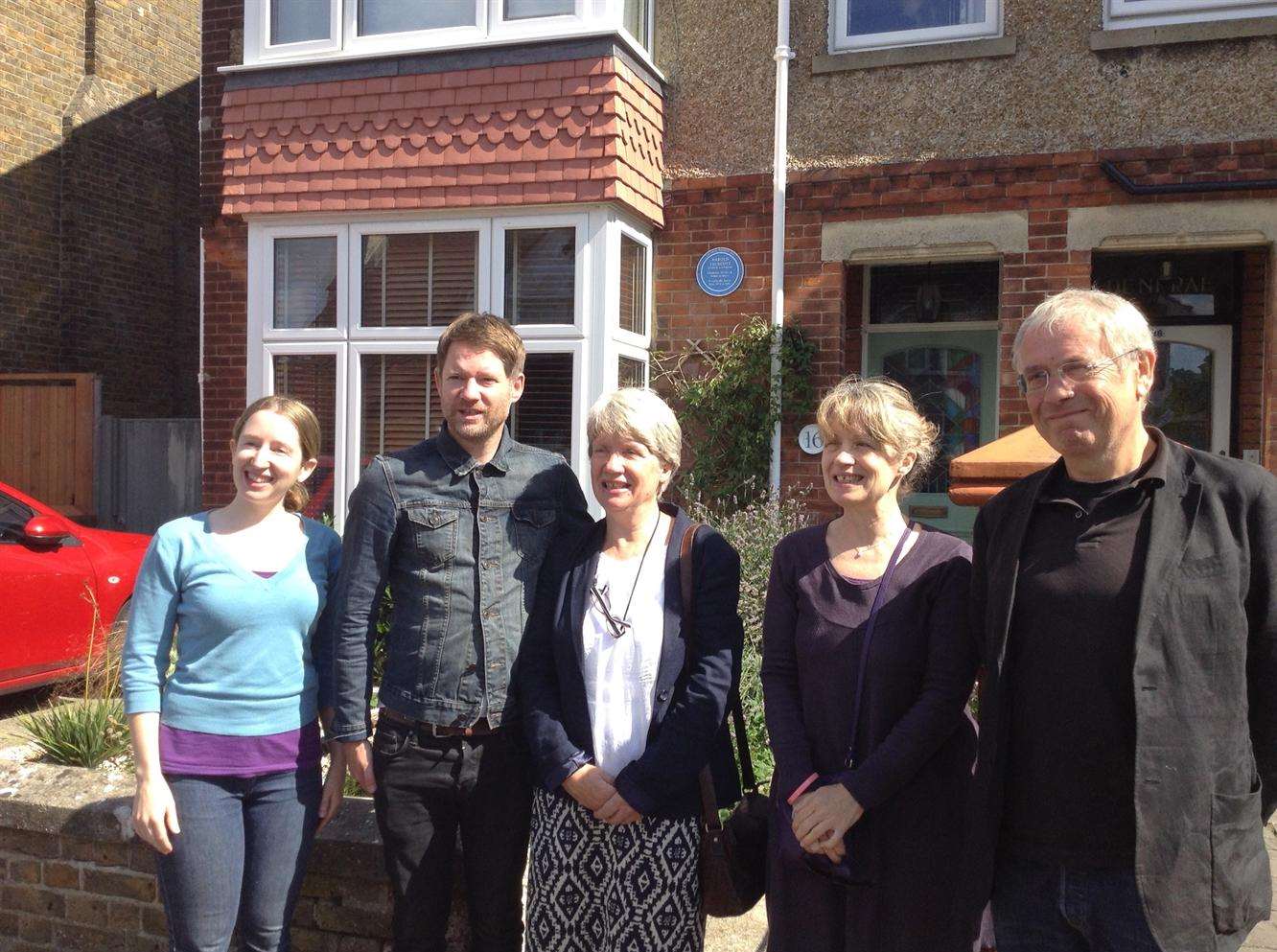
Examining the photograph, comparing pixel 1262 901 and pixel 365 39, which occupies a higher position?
pixel 365 39

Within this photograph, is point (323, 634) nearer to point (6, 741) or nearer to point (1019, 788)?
point (1019, 788)

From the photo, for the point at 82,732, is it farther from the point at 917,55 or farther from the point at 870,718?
the point at 917,55

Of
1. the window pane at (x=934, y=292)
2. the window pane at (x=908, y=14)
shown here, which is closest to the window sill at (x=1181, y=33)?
the window pane at (x=908, y=14)

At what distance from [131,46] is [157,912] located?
11.2 metres

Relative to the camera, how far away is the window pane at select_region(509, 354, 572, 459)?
21.4ft

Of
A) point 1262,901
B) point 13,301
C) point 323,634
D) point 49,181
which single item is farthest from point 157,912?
point 49,181

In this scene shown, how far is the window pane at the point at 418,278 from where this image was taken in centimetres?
672

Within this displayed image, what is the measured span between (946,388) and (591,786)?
5516mm

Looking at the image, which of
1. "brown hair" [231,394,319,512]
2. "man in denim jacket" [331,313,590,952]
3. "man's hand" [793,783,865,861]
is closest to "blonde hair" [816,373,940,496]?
"man's hand" [793,783,865,861]

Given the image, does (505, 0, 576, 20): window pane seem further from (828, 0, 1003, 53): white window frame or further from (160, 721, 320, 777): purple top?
(160, 721, 320, 777): purple top

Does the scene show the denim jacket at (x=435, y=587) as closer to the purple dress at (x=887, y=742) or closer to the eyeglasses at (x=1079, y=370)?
the purple dress at (x=887, y=742)

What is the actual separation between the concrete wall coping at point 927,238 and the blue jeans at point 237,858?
502 centimetres

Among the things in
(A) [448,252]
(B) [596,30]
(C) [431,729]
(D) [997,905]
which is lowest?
(D) [997,905]

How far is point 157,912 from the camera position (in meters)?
3.27
